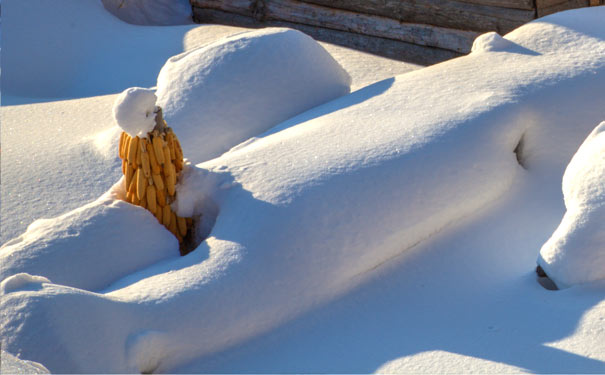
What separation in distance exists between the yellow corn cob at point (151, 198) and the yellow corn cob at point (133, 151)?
72mm

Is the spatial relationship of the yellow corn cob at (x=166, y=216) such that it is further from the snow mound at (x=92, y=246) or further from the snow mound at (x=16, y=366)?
the snow mound at (x=16, y=366)

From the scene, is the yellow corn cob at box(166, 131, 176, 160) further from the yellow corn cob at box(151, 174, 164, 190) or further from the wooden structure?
the wooden structure

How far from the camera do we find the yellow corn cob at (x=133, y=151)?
193 centimetres

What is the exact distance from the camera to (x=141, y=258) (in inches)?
74.2

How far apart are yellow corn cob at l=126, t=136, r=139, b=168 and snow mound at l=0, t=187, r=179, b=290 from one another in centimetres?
11

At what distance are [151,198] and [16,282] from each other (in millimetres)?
439

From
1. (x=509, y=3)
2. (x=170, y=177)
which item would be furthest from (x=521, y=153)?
(x=509, y=3)

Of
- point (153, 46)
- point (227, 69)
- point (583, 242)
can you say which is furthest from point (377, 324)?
point (153, 46)

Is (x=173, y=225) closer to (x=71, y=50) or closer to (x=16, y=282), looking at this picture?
(x=16, y=282)

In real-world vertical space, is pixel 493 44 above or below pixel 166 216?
above

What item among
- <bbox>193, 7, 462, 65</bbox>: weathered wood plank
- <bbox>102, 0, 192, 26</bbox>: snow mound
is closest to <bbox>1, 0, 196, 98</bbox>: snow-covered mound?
<bbox>102, 0, 192, 26</bbox>: snow mound

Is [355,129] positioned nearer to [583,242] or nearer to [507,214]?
[507,214]

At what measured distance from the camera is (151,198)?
196cm

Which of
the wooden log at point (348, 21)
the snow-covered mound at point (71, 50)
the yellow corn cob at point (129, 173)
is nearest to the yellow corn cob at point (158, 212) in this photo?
the yellow corn cob at point (129, 173)
